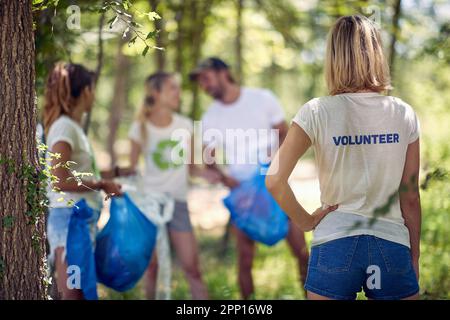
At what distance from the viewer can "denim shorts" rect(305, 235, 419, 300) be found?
2.60 meters

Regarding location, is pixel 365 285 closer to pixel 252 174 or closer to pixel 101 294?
pixel 252 174

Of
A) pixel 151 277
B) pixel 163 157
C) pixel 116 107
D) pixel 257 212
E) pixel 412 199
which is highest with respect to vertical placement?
pixel 116 107

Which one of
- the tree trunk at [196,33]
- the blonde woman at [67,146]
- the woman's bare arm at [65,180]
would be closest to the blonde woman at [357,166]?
the woman's bare arm at [65,180]

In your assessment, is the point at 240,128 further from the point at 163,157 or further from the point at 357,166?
the point at 357,166

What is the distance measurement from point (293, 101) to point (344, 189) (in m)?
23.6

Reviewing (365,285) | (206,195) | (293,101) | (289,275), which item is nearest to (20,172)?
(365,285)

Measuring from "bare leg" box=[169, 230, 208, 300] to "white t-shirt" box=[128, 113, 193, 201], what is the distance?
12.6 inches

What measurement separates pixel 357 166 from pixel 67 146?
1.86 metres

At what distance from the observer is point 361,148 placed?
104 inches

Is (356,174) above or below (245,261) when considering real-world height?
above

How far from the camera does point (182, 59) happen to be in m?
8.49

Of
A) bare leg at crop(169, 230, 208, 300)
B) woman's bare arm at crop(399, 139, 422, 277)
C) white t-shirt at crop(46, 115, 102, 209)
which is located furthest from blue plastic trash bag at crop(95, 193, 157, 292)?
woman's bare arm at crop(399, 139, 422, 277)

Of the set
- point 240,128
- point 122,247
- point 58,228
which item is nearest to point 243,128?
point 240,128

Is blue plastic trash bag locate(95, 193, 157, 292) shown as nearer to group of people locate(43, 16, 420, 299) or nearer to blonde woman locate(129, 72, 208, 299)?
blonde woman locate(129, 72, 208, 299)
